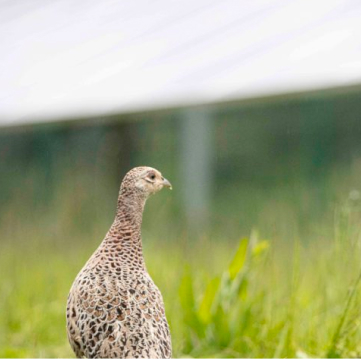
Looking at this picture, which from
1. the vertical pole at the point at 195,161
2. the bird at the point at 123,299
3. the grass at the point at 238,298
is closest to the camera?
the bird at the point at 123,299

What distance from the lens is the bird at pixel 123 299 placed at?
157 centimetres

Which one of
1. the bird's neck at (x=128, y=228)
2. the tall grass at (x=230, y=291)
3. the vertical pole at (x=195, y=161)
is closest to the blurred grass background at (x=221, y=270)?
the tall grass at (x=230, y=291)

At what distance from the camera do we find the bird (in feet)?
5.15

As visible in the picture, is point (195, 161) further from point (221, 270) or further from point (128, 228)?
point (128, 228)

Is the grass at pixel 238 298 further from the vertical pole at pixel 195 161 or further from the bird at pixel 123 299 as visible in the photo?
the vertical pole at pixel 195 161

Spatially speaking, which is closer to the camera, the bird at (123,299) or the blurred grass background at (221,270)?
the bird at (123,299)

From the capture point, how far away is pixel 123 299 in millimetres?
1587

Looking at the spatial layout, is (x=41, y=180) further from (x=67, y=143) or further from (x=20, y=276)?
(x=20, y=276)

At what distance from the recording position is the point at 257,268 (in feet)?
12.0

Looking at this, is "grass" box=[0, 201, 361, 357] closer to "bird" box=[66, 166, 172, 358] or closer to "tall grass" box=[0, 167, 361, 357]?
"tall grass" box=[0, 167, 361, 357]

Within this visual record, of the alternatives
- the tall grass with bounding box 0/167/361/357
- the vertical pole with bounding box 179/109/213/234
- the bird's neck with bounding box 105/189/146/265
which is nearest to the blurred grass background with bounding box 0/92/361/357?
the tall grass with bounding box 0/167/361/357

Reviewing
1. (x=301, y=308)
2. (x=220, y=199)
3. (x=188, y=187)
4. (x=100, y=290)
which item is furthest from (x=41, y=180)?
(x=100, y=290)

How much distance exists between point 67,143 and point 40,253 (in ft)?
30.2

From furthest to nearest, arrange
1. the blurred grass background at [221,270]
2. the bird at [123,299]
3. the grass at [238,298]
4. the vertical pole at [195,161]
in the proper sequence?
the vertical pole at [195,161] < the blurred grass background at [221,270] < the grass at [238,298] < the bird at [123,299]
